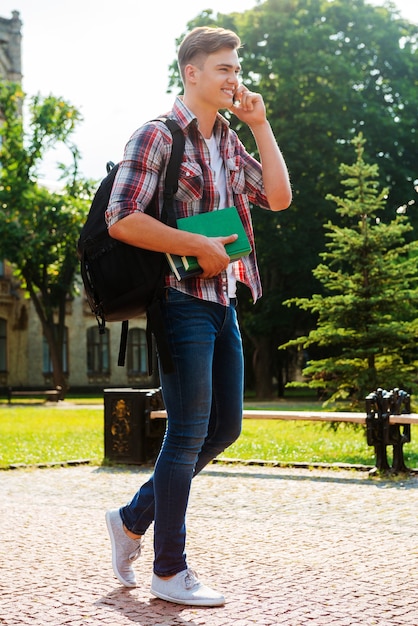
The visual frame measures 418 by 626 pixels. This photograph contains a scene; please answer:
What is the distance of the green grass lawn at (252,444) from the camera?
39.1 feet

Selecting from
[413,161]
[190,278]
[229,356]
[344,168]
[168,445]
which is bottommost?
[168,445]

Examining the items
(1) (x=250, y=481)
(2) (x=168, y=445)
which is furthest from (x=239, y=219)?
(1) (x=250, y=481)

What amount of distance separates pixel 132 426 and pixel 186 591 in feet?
22.5

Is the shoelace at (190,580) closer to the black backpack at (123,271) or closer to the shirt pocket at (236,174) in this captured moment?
the black backpack at (123,271)

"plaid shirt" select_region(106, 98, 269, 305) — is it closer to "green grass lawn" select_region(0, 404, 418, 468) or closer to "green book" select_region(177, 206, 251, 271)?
"green book" select_region(177, 206, 251, 271)

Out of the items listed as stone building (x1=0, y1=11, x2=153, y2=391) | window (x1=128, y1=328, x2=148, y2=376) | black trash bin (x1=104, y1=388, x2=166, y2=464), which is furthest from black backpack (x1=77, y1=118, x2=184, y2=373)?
window (x1=128, y1=328, x2=148, y2=376)

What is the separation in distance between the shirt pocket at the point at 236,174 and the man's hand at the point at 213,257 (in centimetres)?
44

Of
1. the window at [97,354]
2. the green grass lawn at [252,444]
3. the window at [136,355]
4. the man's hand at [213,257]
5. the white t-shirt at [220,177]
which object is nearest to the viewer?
the man's hand at [213,257]

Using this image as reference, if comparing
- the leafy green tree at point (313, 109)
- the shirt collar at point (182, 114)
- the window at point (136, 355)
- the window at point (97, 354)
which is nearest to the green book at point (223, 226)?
the shirt collar at point (182, 114)

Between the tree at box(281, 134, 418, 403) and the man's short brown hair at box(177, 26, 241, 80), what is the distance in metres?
9.77

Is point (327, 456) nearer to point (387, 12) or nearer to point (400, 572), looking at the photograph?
point (400, 572)

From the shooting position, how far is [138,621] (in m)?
3.82

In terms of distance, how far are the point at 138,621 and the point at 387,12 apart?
34925 mm

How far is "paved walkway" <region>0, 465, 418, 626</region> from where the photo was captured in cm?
396
